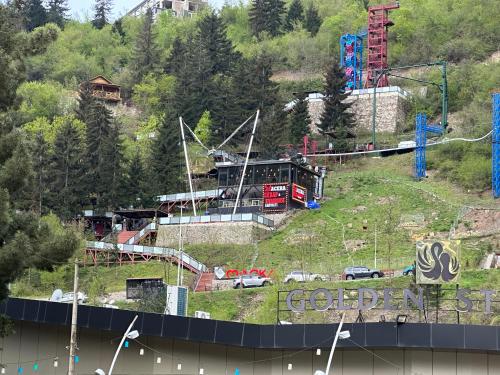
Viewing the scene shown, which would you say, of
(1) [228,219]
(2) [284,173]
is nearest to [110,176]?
(1) [228,219]

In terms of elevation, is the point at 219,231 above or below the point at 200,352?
above

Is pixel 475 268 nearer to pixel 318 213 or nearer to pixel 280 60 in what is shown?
pixel 318 213

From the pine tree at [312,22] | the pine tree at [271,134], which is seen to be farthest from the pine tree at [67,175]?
the pine tree at [312,22]

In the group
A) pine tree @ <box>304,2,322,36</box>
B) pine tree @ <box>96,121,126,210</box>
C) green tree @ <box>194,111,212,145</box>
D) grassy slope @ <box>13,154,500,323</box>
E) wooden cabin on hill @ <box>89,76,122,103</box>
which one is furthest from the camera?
pine tree @ <box>304,2,322,36</box>

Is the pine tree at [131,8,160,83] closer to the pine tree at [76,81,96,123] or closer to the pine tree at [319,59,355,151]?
the pine tree at [76,81,96,123]

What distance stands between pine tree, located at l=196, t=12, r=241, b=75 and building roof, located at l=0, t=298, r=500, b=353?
9779 cm

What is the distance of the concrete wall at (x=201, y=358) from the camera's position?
45.4m

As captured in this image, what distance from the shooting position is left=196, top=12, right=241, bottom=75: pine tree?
150250 millimetres

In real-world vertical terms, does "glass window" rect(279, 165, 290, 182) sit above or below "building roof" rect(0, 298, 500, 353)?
above

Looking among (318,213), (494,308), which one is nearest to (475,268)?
(494,308)

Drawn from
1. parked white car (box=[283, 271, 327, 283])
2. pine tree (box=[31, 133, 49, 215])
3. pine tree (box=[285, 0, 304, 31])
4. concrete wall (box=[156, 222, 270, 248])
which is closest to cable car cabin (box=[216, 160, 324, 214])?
concrete wall (box=[156, 222, 270, 248])

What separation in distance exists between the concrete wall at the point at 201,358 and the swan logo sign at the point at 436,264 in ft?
20.3

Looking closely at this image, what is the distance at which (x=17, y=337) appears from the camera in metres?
53.1

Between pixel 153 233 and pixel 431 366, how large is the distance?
191ft
